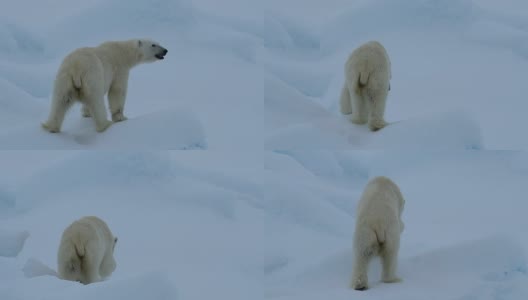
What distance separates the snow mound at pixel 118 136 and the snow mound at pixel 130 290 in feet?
3.39

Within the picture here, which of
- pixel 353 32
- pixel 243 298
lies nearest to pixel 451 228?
pixel 243 298

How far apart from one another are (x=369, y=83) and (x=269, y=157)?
3.29 m

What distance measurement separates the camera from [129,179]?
6941 millimetres

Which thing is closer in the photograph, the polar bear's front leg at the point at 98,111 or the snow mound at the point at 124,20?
the polar bear's front leg at the point at 98,111

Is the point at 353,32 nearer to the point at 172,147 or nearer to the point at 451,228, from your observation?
the point at 451,228

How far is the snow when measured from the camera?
4445mm

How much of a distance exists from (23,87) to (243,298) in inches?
178

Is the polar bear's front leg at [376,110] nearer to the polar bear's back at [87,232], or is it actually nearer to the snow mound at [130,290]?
the snow mound at [130,290]

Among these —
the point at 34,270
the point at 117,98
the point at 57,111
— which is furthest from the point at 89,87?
the point at 34,270

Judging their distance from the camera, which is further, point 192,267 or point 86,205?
Result: point 86,205

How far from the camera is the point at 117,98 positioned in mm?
5090

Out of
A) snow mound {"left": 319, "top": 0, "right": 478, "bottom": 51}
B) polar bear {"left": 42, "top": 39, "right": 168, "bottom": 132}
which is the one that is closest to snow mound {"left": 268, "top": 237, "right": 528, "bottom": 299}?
polar bear {"left": 42, "top": 39, "right": 168, "bottom": 132}

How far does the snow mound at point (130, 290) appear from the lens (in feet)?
11.5

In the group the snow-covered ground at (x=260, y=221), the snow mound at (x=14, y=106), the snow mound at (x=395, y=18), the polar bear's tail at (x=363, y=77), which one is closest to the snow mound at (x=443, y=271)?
the snow-covered ground at (x=260, y=221)
